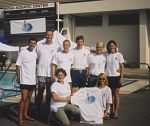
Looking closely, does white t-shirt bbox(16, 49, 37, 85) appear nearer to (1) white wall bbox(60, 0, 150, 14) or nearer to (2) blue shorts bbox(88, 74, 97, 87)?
(2) blue shorts bbox(88, 74, 97, 87)

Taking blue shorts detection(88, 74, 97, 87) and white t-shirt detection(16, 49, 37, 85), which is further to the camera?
blue shorts detection(88, 74, 97, 87)

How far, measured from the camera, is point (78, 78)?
28.2 feet

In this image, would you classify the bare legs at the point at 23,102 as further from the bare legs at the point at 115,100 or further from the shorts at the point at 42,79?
the bare legs at the point at 115,100

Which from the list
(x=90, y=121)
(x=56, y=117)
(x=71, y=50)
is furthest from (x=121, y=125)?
(x=71, y=50)

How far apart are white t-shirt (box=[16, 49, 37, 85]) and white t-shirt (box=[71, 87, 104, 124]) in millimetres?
986

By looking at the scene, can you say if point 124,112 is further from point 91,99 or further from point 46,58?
point 46,58

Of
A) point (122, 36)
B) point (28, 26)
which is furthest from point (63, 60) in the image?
point (28, 26)

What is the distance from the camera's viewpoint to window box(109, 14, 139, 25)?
22.0 metres

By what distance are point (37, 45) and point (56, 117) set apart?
169cm

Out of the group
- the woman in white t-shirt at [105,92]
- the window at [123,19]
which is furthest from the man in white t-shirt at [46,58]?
the window at [123,19]

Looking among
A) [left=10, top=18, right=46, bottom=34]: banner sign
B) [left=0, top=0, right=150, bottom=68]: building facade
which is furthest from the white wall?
[left=10, top=18, right=46, bottom=34]: banner sign

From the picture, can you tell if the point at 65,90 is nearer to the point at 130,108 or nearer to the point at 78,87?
the point at 78,87

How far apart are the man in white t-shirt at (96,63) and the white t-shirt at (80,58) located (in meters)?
0.14

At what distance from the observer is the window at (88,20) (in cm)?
2314
